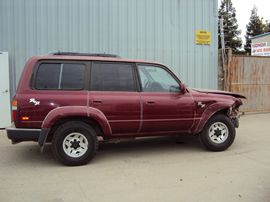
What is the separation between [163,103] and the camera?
4.78 metres

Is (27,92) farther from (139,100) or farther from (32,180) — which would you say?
(139,100)

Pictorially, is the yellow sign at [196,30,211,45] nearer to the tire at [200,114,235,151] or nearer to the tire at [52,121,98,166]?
the tire at [200,114,235,151]

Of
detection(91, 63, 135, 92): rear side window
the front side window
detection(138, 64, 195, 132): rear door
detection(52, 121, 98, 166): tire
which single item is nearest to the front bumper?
detection(52, 121, 98, 166): tire

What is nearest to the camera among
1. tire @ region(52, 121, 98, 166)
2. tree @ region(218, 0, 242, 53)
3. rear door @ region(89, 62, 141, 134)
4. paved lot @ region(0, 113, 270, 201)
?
paved lot @ region(0, 113, 270, 201)

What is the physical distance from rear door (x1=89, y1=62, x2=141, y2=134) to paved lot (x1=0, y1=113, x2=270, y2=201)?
2.50 ft

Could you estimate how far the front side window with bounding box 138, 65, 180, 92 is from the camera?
486 cm

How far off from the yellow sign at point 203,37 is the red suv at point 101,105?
4.51 meters

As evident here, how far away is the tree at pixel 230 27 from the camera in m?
42.6

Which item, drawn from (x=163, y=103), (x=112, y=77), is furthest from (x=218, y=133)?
(x=112, y=77)

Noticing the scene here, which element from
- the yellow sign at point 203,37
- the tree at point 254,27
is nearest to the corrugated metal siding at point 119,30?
the yellow sign at point 203,37

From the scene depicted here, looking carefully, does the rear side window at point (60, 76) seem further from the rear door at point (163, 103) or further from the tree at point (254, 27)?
the tree at point (254, 27)

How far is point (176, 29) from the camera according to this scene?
8953 mm

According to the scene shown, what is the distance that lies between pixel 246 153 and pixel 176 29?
535cm

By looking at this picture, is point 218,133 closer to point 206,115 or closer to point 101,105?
point 206,115
